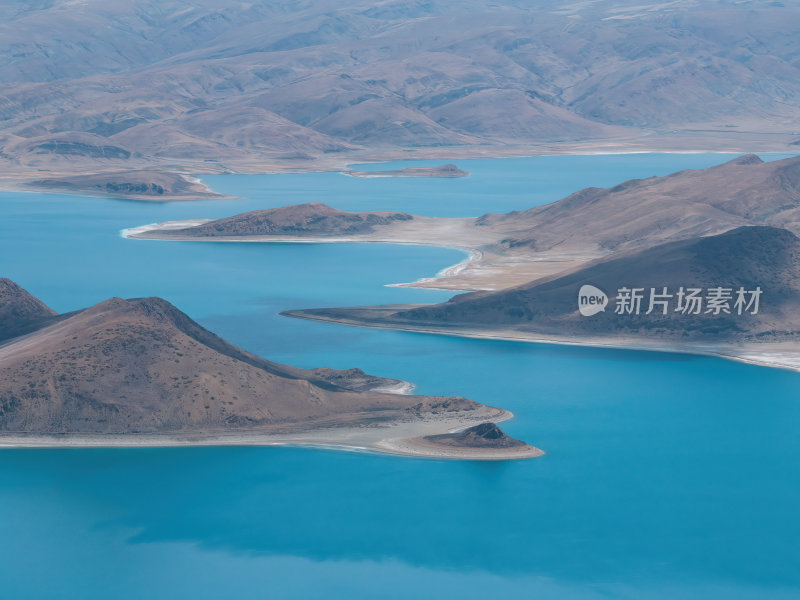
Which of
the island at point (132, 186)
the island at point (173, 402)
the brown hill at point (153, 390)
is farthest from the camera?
the island at point (132, 186)

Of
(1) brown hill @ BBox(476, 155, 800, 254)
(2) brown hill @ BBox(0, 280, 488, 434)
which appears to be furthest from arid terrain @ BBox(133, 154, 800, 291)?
(2) brown hill @ BBox(0, 280, 488, 434)

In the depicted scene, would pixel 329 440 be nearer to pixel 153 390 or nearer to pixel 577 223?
pixel 153 390

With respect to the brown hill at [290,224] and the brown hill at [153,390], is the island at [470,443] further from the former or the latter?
the brown hill at [290,224]

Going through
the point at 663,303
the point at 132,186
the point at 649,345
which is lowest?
the point at 649,345

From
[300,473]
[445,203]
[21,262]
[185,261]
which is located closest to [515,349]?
[300,473]

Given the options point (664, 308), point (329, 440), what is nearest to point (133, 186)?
point (664, 308)

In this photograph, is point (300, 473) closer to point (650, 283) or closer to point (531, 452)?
point (531, 452)

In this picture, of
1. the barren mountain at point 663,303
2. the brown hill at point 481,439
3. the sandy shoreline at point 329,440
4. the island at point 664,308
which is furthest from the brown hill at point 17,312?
the brown hill at point 481,439
